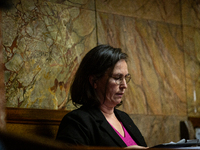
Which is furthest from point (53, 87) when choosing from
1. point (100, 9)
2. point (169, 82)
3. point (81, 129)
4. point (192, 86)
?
point (192, 86)

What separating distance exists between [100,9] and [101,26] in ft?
0.79

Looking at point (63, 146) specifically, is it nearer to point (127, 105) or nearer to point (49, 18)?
point (49, 18)

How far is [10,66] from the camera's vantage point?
2936 millimetres

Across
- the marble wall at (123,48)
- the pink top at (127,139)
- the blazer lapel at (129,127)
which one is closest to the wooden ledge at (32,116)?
the marble wall at (123,48)

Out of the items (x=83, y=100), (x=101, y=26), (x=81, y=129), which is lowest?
(x=81, y=129)

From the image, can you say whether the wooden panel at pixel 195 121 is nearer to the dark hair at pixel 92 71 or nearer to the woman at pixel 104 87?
the woman at pixel 104 87

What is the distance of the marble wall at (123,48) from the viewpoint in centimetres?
304

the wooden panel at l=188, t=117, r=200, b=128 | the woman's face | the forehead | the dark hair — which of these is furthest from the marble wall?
the forehead

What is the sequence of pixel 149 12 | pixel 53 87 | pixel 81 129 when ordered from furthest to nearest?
pixel 149 12 → pixel 53 87 → pixel 81 129

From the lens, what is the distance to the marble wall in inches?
120

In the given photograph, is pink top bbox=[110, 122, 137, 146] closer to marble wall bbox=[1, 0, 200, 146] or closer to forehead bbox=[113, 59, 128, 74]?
forehead bbox=[113, 59, 128, 74]

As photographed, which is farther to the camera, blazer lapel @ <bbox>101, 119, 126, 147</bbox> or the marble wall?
the marble wall

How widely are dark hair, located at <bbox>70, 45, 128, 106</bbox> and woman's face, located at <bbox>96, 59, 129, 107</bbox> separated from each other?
2.1 inches

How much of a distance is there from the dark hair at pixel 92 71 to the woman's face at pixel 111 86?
0.05 metres
